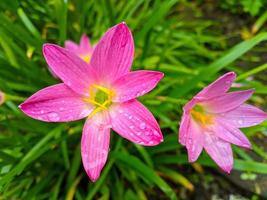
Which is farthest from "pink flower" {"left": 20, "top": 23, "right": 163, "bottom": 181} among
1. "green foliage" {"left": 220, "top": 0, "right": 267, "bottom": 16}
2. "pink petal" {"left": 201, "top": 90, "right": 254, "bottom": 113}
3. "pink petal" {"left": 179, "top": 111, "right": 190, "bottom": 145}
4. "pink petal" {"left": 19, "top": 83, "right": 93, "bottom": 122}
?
"green foliage" {"left": 220, "top": 0, "right": 267, "bottom": 16}

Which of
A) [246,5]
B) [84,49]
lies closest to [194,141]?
[84,49]

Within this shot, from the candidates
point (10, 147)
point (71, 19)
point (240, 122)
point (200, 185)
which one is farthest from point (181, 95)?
point (71, 19)

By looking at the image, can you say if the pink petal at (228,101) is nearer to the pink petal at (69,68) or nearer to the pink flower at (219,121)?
the pink flower at (219,121)

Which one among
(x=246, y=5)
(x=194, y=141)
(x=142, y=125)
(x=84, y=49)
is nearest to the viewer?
(x=142, y=125)

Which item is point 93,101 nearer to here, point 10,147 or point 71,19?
point 10,147

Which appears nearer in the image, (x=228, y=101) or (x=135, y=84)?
(x=135, y=84)

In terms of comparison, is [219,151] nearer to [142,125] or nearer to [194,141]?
[194,141]
